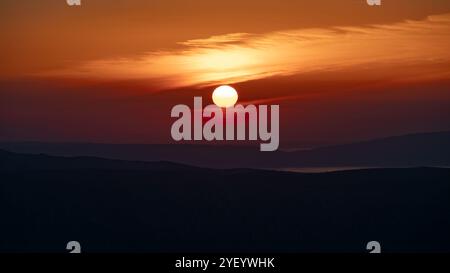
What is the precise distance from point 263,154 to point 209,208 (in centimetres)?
43

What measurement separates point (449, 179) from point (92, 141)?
79.9 inches

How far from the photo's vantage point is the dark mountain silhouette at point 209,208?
1041 cm

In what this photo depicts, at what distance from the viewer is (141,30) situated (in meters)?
10.4

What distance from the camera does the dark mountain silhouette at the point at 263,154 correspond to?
10.4m

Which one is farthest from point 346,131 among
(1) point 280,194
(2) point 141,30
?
(2) point 141,30

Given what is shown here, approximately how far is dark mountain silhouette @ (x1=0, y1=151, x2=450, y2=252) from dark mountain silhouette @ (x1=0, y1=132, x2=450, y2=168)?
5cm

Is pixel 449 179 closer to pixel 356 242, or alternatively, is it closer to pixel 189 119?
pixel 356 242

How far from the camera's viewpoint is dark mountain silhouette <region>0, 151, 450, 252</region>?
1041 centimetres

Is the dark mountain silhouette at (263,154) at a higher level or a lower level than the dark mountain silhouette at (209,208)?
higher

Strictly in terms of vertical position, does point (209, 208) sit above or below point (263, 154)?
below

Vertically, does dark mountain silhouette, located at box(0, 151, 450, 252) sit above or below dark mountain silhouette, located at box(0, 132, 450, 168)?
below

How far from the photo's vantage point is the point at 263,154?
10.4m

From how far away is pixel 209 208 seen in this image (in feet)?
34.1

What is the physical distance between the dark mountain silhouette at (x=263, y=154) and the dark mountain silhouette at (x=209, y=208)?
0.05m
